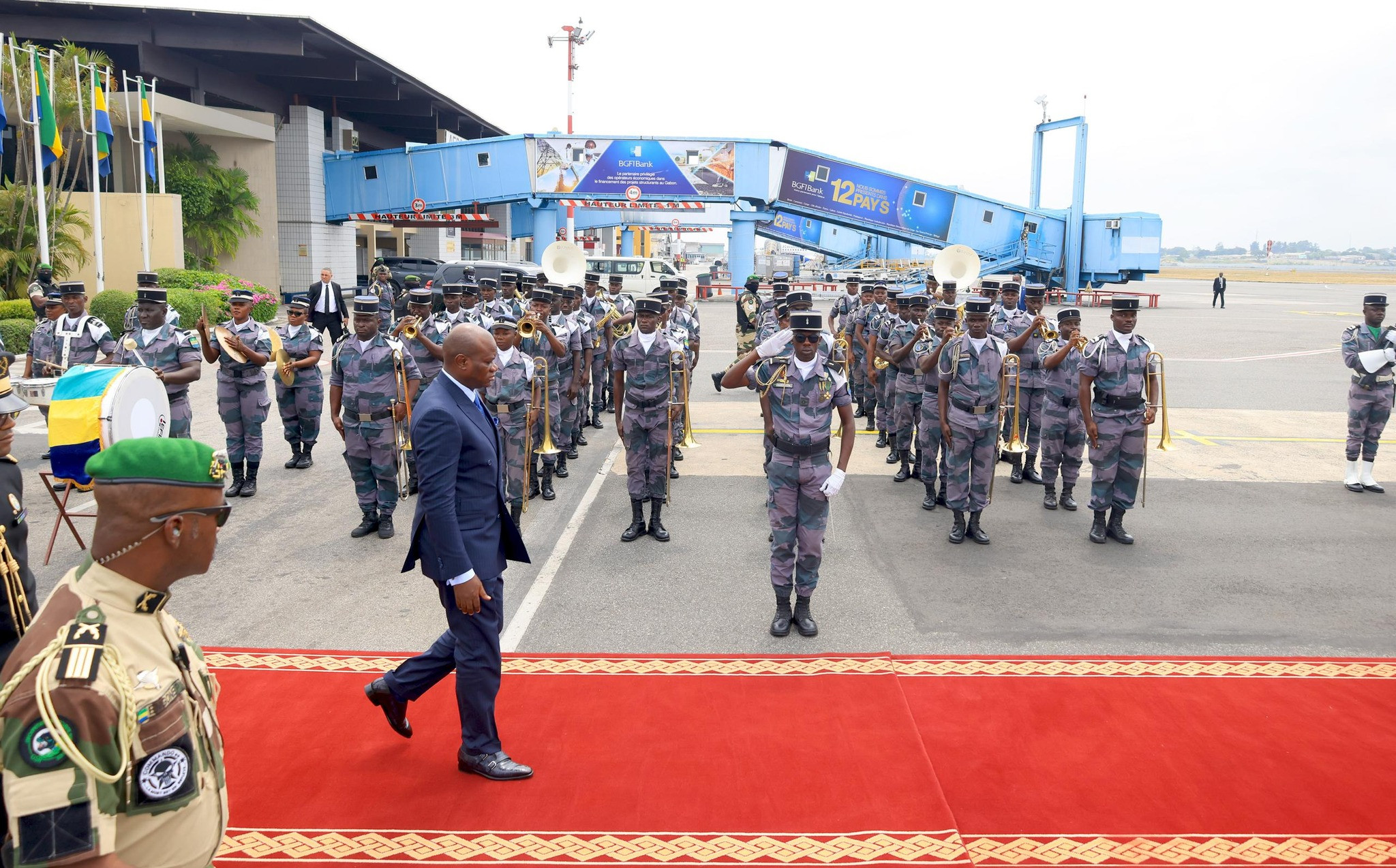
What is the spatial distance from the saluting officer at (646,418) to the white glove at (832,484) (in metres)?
2.72

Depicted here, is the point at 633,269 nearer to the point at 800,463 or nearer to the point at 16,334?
the point at 16,334

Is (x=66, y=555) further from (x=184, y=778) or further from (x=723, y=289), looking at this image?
(x=723, y=289)

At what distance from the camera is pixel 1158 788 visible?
464 centimetres

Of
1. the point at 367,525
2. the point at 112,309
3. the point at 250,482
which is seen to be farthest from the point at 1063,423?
the point at 112,309

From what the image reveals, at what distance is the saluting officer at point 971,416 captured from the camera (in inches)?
348

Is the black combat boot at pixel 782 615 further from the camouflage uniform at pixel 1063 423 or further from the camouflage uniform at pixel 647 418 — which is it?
the camouflage uniform at pixel 1063 423

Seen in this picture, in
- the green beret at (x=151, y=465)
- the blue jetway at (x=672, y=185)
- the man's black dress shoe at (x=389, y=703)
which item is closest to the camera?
the green beret at (x=151, y=465)

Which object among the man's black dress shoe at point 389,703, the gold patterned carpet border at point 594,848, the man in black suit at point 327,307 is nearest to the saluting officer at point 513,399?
the man's black dress shoe at point 389,703

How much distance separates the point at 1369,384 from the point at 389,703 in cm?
1065

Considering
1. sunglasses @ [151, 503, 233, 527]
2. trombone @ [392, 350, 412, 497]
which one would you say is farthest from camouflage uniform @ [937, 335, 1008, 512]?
sunglasses @ [151, 503, 233, 527]

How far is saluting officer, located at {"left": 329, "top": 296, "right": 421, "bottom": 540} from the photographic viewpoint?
8609 millimetres

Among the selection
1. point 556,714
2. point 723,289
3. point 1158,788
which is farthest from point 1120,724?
point 723,289

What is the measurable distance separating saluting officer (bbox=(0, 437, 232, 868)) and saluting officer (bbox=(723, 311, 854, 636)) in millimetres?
4357

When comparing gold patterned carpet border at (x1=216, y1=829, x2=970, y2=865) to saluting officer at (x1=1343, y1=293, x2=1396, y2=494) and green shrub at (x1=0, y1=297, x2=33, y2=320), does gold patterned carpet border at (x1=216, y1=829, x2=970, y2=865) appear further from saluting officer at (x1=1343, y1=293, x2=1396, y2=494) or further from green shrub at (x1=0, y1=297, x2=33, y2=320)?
green shrub at (x1=0, y1=297, x2=33, y2=320)
